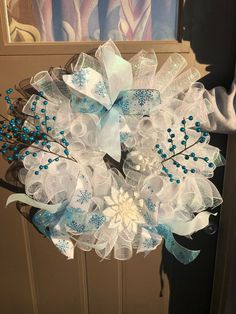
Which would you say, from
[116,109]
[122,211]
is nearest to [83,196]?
[122,211]

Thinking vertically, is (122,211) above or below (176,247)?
A: above

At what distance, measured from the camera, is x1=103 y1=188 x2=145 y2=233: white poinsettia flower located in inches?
30.7

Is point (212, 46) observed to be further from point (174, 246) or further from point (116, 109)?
point (174, 246)

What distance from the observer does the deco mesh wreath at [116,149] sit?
0.71m

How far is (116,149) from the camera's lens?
0.70m

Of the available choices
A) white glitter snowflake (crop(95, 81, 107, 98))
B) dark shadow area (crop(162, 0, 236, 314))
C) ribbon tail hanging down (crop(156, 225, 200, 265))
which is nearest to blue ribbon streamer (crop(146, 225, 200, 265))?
ribbon tail hanging down (crop(156, 225, 200, 265))

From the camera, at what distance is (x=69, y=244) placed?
825 millimetres

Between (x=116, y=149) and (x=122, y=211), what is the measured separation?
0.54 feet

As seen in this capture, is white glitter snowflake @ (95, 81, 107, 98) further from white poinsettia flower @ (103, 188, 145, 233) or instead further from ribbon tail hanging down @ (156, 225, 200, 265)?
ribbon tail hanging down @ (156, 225, 200, 265)

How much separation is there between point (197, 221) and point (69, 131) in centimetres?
38

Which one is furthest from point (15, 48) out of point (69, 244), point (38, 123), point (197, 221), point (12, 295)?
point (12, 295)

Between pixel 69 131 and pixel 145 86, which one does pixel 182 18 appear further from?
pixel 69 131

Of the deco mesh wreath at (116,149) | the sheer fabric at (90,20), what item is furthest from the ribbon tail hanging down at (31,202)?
the sheer fabric at (90,20)

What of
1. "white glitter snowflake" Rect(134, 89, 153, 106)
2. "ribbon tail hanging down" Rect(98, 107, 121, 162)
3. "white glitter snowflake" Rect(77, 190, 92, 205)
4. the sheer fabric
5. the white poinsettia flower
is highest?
the sheer fabric
